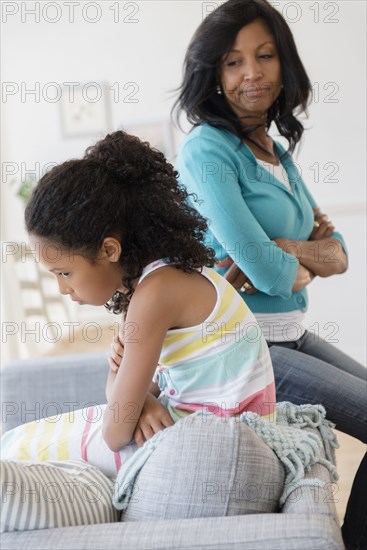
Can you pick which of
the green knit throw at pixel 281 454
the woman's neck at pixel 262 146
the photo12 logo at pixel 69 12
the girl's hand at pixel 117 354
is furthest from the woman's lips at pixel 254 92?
the photo12 logo at pixel 69 12

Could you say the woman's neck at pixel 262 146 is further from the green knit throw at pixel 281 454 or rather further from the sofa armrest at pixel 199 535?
the sofa armrest at pixel 199 535

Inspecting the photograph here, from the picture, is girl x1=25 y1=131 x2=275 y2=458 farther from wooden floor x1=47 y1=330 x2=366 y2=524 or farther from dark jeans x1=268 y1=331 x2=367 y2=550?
wooden floor x1=47 y1=330 x2=366 y2=524

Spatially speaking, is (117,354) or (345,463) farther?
(345,463)

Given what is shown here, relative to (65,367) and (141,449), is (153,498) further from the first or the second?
(65,367)

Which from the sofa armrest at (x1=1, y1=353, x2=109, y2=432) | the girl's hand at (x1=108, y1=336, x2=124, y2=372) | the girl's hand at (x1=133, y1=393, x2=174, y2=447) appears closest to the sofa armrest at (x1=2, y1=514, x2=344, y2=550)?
the girl's hand at (x1=133, y1=393, x2=174, y2=447)

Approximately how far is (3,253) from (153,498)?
3.57m

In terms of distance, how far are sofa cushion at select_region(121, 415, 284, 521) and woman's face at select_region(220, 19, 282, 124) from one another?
3.21 feet

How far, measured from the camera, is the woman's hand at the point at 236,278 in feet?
6.30

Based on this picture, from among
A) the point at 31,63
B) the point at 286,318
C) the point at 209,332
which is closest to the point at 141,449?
the point at 209,332

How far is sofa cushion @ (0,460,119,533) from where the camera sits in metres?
1.16

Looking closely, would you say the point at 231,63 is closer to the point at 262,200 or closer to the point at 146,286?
the point at 262,200

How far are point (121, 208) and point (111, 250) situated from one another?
83mm

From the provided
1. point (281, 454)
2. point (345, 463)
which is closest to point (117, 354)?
point (281, 454)

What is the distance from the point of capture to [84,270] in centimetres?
148
